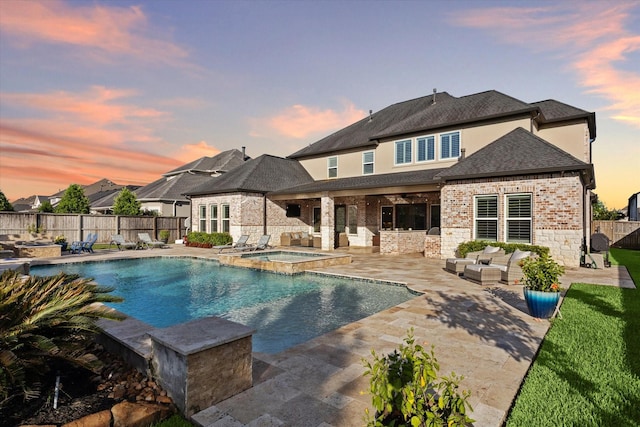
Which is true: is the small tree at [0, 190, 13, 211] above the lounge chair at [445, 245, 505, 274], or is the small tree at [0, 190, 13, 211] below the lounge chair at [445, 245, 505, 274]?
above

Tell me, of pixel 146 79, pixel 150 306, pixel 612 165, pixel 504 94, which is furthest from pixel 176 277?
pixel 612 165

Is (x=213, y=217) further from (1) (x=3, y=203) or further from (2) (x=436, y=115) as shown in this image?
(1) (x=3, y=203)

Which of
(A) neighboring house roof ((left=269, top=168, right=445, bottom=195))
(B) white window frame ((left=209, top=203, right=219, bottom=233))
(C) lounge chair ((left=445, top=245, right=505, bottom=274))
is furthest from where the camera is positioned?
(B) white window frame ((left=209, top=203, right=219, bottom=233))

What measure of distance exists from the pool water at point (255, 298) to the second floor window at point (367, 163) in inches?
412

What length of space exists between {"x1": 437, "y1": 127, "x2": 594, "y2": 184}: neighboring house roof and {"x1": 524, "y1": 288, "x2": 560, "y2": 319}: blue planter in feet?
25.1

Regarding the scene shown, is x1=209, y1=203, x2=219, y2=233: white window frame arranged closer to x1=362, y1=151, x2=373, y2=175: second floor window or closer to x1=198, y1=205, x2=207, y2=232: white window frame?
x1=198, y1=205, x2=207, y2=232: white window frame

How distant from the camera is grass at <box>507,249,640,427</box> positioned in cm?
289

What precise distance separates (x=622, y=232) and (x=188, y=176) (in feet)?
121

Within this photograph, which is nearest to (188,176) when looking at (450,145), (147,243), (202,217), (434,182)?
(202,217)

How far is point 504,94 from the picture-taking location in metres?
17.0

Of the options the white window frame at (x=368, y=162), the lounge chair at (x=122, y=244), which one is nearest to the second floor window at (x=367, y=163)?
the white window frame at (x=368, y=162)

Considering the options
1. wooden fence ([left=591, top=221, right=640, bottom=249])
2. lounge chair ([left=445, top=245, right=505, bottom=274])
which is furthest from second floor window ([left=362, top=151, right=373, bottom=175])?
wooden fence ([left=591, top=221, right=640, bottom=249])

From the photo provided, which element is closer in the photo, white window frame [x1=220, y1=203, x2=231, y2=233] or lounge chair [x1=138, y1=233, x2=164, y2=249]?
lounge chair [x1=138, y1=233, x2=164, y2=249]

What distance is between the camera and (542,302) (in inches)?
226
